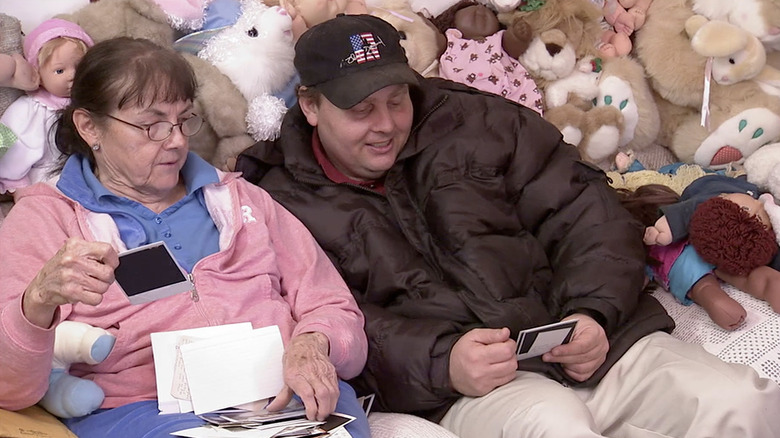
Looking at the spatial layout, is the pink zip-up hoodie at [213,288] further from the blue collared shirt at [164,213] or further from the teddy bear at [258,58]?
the teddy bear at [258,58]

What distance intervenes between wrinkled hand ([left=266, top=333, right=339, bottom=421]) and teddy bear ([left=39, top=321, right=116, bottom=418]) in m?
0.31

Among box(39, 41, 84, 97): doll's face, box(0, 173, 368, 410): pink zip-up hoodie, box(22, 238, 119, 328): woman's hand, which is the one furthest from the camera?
box(39, 41, 84, 97): doll's face

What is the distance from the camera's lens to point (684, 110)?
2625 millimetres

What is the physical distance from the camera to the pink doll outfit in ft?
7.72

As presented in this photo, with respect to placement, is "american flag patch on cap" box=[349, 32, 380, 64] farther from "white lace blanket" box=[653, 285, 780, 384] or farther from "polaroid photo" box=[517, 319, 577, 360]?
"white lace blanket" box=[653, 285, 780, 384]

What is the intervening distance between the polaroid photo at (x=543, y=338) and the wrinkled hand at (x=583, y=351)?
2cm

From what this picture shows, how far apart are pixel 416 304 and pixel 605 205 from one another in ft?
1.74

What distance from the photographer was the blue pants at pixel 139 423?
52.7 inches

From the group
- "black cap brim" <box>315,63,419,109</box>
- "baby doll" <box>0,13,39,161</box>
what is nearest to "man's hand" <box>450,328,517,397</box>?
"black cap brim" <box>315,63,419,109</box>

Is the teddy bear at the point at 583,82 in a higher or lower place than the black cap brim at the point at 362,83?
lower

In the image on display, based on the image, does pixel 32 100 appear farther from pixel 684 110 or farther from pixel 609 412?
pixel 684 110

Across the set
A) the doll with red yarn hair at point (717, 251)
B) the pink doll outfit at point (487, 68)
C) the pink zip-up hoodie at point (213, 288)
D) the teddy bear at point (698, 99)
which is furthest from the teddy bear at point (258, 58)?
the teddy bear at point (698, 99)

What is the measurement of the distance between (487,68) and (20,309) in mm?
1573

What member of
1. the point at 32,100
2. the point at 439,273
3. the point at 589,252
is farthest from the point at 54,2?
the point at 589,252
